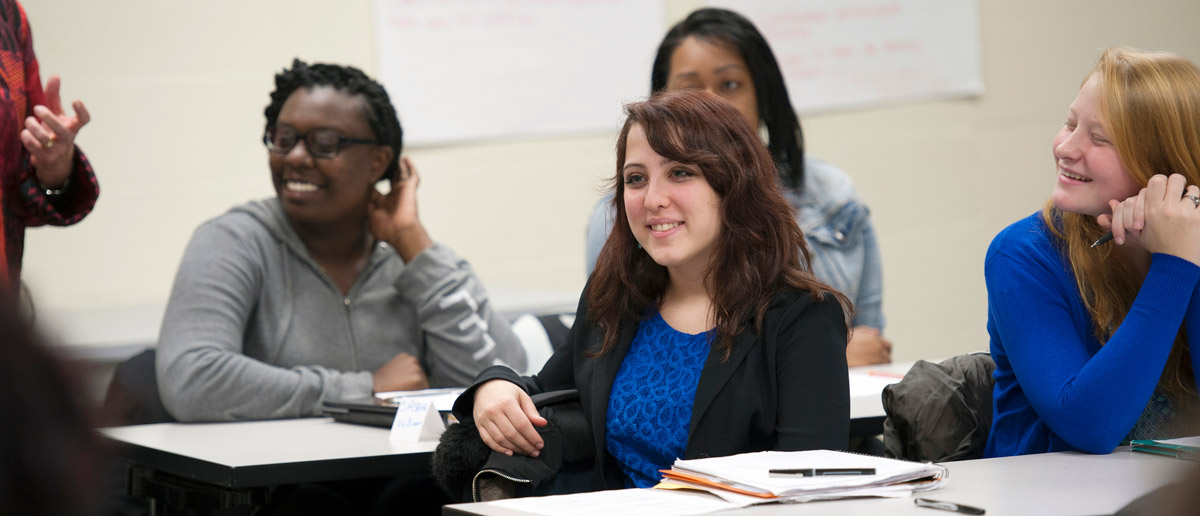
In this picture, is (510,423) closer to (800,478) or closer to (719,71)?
(800,478)

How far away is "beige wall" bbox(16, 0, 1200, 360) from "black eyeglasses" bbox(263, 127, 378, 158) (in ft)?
1.95

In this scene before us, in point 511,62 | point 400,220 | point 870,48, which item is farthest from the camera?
point 870,48

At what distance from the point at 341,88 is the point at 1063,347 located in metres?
1.74

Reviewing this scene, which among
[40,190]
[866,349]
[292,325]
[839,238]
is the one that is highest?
[40,190]

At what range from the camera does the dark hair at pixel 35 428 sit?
55 cm

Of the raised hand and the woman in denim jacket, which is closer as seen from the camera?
the raised hand

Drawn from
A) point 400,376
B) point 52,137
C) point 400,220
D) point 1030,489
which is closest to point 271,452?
point 400,376

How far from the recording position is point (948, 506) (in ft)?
4.34

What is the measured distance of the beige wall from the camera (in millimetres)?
3531

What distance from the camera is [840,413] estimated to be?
5.70 ft

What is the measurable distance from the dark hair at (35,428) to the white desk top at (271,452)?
49.2 inches

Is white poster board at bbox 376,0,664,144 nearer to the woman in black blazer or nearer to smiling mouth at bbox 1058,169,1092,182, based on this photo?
the woman in black blazer

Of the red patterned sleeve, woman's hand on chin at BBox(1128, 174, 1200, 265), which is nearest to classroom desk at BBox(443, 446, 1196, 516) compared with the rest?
woman's hand on chin at BBox(1128, 174, 1200, 265)

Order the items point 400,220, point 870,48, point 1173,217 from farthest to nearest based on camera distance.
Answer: point 870,48 < point 400,220 < point 1173,217
